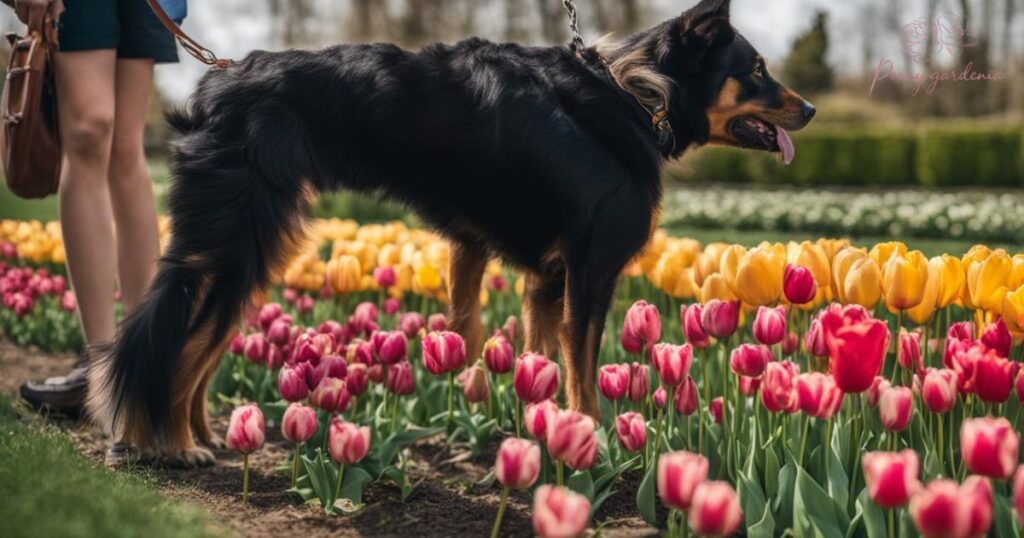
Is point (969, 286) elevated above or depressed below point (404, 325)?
above

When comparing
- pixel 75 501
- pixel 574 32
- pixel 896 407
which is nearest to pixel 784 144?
pixel 574 32

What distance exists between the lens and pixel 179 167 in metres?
2.87

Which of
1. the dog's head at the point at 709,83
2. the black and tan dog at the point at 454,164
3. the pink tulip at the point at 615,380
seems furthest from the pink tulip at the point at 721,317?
the dog's head at the point at 709,83

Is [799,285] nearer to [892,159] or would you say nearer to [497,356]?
[497,356]

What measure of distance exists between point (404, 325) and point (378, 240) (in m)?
1.87

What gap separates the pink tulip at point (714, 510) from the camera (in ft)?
4.79

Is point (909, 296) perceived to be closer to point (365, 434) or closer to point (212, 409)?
point (365, 434)

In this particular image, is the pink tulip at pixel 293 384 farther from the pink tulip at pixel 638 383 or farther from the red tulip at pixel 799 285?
the red tulip at pixel 799 285

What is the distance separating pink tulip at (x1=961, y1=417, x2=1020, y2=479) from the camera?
155cm

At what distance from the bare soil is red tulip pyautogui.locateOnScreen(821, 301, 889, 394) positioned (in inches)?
25.9

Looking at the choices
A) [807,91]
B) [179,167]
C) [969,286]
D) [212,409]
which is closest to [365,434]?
[179,167]

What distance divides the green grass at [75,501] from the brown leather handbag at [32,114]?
124 cm

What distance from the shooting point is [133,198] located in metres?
3.77

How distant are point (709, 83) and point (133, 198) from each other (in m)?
2.16
